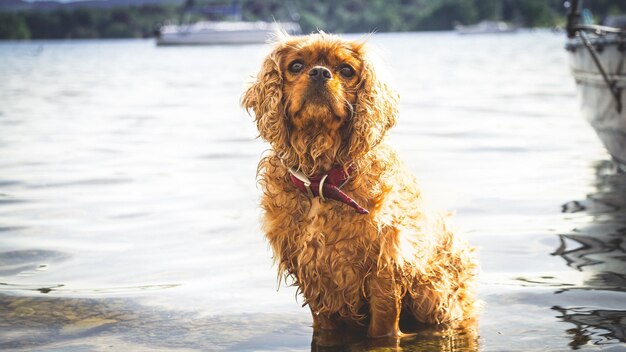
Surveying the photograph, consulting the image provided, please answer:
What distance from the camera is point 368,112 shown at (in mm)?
4938

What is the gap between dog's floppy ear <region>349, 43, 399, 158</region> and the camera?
4.95 m

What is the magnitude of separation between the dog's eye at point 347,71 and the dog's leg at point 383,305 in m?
1.12

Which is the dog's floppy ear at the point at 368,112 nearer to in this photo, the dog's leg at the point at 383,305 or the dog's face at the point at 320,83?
the dog's face at the point at 320,83

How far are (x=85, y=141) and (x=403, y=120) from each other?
21.5 ft

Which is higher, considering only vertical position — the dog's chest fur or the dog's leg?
the dog's chest fur

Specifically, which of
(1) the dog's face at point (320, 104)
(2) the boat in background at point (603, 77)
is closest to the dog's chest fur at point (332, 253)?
(1) the dog's face at point (320, 104)

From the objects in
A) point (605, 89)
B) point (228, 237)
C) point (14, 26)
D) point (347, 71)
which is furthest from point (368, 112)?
point (14, 26)

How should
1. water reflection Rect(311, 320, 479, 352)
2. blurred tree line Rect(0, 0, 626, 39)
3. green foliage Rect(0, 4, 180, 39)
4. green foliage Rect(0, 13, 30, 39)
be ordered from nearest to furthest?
1. water reflection Rect(311, 320, 479, 352)
2. blurred tree line Rect(0, 0, 626, 39)
3. green foliage Rect(0, 4, 180, 39)
4. green foliage Rect(0, 13, 30, 39)

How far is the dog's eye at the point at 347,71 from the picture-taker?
4957mm

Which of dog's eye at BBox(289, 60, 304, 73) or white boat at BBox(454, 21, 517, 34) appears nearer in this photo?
dog's eye at BBox(289, 60, 304, 73)

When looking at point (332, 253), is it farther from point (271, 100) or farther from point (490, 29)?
point (490, 29)

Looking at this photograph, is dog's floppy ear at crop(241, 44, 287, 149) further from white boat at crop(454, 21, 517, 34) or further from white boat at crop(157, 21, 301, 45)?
white boat at crop(454, 21, 517, 34)

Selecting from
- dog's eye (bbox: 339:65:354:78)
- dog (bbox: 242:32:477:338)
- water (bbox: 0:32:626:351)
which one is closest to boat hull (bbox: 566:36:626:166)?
Result: water (bbox: 0:32:626:351)

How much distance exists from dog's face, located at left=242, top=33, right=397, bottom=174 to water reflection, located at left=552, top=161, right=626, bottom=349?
1.83 metres
